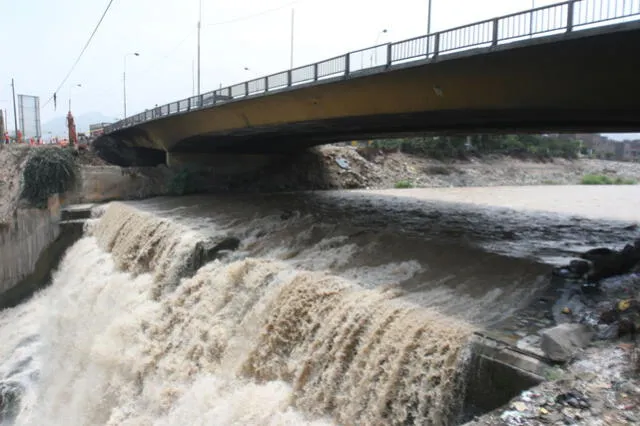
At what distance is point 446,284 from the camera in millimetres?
9523

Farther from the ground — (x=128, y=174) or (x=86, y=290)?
(x=128, y=174)

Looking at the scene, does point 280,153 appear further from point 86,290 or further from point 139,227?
point 86,290

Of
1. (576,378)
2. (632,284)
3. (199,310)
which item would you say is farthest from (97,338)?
(632,284)

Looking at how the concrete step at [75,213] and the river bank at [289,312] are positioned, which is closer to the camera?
the river bank at [289,312]

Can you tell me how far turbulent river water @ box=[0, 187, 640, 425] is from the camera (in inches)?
273

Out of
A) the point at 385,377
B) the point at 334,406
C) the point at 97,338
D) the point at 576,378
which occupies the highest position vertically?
the point at 576,378

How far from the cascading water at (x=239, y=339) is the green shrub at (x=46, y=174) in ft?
28.8

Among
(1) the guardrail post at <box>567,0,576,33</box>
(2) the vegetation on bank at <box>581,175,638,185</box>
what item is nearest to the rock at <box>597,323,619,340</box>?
(1) the guardrail post at <box>567,0,576,33</box>

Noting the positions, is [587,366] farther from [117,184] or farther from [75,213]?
[117,184]

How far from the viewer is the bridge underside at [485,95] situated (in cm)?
863

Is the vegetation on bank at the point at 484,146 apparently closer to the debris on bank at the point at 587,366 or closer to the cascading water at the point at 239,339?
the cascading water at the point at 239,339

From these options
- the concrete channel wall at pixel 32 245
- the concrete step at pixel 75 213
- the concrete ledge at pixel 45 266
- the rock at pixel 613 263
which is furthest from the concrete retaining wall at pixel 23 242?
Answer: the rock at pixel 613 263

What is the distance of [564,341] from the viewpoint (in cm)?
601

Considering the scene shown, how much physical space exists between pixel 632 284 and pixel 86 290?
1419 centimetres
